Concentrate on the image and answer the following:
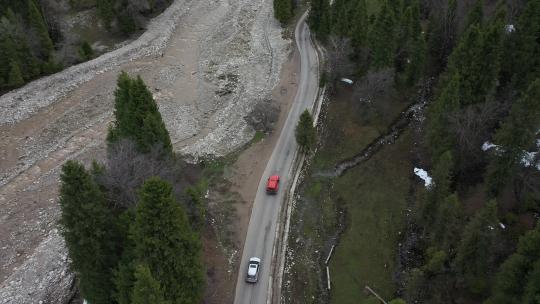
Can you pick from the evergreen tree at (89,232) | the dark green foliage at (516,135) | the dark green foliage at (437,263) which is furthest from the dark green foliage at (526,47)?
the evergreen tree at (89,232)

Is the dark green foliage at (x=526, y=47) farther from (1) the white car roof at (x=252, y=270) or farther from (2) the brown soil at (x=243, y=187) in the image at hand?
(1) the white car roof at (x=252, y=270)

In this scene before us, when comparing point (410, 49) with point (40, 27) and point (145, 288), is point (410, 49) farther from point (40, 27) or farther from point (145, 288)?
point (40, 27)

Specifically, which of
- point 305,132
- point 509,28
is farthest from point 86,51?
point 509,28

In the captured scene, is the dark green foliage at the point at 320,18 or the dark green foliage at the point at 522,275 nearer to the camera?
the dark green foliage at the point at 522,275

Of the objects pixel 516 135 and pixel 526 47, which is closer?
pixel 516 135

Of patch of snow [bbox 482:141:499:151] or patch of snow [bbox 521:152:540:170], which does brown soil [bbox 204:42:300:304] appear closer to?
patch of snow [bbox 482:141:499:151]

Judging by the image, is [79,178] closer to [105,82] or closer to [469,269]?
[469,269]

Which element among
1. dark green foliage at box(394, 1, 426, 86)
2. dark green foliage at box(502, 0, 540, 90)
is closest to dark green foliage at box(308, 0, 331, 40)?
dark green foliage at box(394, 1, 426, 86)
